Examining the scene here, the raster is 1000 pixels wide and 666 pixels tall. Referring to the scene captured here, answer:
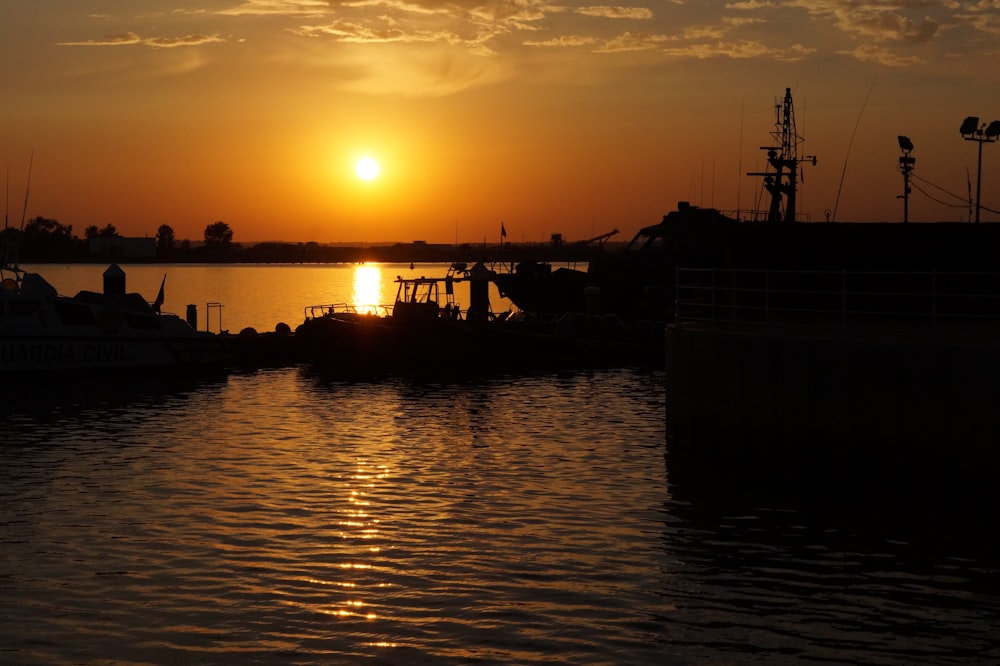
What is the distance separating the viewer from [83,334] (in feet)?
151

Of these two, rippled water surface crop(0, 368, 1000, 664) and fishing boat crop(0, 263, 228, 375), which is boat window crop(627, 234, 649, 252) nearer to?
fishing boat crop(0, 263, 228, 375)

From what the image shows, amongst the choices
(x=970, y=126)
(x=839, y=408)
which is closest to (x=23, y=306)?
(x=839, y=408)

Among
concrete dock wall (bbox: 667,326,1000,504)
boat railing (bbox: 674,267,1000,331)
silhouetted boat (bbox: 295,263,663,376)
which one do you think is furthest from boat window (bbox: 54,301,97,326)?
concrete dock wall (bbox: 667,326,1000,504)

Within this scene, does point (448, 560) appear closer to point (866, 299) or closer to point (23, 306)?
point (866, 299)

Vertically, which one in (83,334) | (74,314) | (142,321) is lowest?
(83,334)

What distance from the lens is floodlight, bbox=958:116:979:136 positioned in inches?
2399

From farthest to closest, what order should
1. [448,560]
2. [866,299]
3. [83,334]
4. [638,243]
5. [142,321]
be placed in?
[638,243] → [142,321] → [83,334] → [866,299] → [448,560]

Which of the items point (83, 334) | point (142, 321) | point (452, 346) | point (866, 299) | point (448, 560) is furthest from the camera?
point (452, 346)

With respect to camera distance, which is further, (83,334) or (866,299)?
(83,334)

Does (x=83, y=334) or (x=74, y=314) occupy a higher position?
(x=74, y=314)

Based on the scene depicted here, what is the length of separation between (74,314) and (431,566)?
32491 millimetres

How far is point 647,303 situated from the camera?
62875 millimetres

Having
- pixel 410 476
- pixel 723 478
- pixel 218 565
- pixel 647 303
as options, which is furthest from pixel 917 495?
pixel 647 303

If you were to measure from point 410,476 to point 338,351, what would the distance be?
95.9 ft
